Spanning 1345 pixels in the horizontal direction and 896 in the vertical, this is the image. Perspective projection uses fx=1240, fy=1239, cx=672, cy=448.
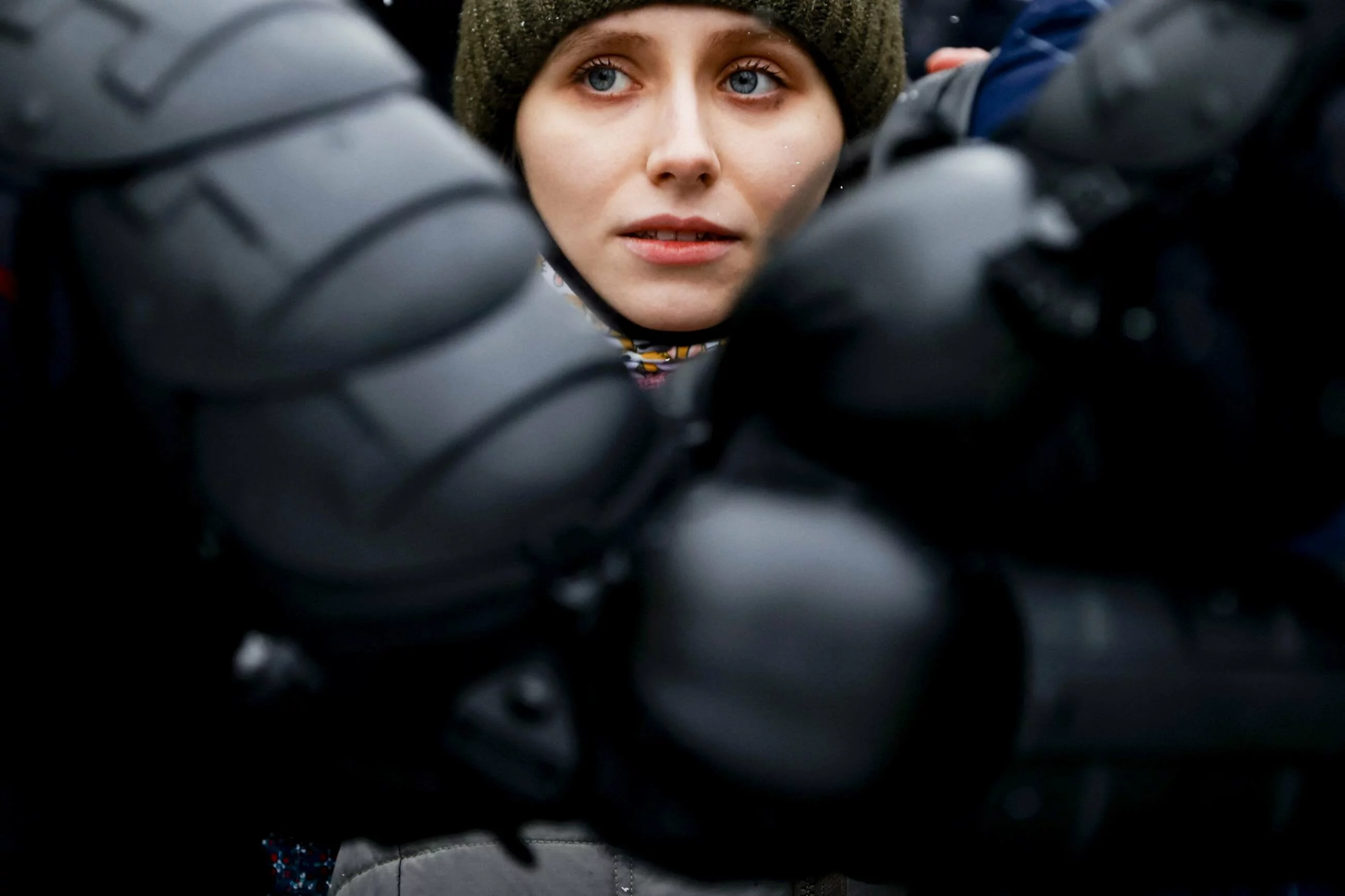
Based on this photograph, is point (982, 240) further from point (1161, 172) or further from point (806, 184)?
point (806, 184)

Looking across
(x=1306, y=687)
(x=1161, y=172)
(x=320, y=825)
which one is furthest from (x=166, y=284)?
(x=1306, y=687)

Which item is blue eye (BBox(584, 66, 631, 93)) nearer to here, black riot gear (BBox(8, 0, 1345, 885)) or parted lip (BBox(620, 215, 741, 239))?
parted lip (BBox(620, 215, 741, 239))

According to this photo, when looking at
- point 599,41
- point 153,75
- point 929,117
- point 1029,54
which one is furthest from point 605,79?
point 153,75

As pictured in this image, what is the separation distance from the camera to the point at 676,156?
38.5 inches

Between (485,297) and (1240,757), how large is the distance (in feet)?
1.08

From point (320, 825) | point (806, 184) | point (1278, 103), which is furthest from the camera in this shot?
point (806, 184)

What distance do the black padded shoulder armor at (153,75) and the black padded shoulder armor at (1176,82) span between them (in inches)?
10.2

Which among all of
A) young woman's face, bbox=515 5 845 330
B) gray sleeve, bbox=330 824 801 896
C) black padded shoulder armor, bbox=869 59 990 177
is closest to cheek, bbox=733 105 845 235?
young woman's face, bbox=515 5 845 330

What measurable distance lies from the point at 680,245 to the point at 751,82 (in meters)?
0.17

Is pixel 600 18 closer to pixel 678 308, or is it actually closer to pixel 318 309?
pixel 678 308

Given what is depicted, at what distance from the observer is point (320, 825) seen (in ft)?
1.71

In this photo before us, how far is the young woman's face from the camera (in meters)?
1.01

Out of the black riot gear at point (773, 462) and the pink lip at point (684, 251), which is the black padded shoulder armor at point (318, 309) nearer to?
the black riot gear at point (773, 462)

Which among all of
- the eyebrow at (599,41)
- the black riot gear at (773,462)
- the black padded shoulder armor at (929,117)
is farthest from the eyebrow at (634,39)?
the black riot gear at (773,462)
